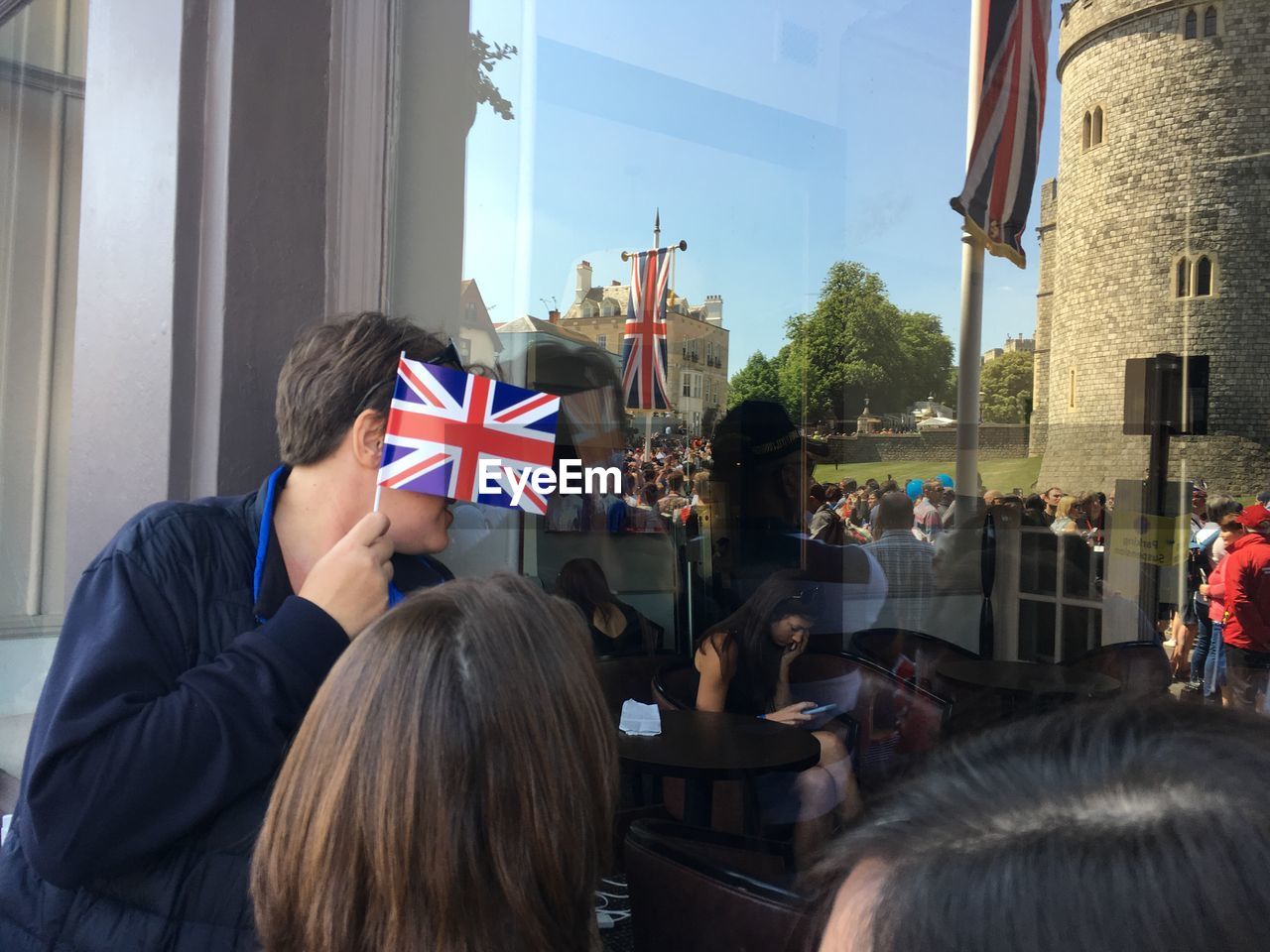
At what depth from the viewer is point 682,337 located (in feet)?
16.9

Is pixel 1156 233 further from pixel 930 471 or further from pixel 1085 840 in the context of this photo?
pixel 1085 840

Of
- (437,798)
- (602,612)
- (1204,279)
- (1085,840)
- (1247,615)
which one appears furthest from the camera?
(1204,279)

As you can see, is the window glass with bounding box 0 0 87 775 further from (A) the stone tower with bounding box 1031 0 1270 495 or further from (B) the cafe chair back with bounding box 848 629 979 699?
(A) the stone tower with bounding box 1031 0 1270 495

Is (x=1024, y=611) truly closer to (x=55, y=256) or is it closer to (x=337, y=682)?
(x=55, y=256)

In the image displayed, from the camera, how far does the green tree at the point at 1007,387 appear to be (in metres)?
9.88

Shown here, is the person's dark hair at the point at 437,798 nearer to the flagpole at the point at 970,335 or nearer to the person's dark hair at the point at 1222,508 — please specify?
the flagpole at the point at 970,335

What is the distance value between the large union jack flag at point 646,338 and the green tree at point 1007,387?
203 inches

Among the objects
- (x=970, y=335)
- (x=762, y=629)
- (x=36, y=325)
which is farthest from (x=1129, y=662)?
(x=36, y=325)

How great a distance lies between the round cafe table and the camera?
288 cm

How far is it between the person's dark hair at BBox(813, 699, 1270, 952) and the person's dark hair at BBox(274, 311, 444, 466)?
986 mm

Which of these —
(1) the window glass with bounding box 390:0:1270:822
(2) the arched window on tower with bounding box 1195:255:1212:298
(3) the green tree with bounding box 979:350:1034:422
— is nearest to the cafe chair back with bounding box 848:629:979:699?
(1) the window glass with bounding box 390:0:1270:822

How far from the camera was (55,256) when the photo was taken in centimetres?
297

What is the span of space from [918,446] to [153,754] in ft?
28.8

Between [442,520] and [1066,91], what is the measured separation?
10.9m
